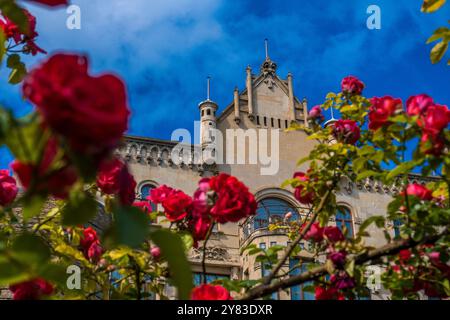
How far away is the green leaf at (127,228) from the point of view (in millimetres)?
1679

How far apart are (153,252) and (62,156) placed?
261cm

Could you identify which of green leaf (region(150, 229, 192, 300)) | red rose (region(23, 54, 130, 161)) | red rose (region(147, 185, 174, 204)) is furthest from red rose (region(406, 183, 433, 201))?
red rose (region(23, 54, 130, 161))

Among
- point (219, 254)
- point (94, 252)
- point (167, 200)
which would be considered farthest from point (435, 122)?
point (219, 254)

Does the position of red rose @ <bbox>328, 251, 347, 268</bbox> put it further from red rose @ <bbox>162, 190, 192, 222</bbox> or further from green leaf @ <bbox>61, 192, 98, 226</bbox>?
green leaf @ <bbox>61, 192, 98, 226</bbox>

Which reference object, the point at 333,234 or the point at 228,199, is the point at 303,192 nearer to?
the point at 333,234

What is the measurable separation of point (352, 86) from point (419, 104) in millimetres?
1680

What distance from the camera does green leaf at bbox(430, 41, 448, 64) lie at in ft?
14.9

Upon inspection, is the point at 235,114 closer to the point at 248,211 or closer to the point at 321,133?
the point at 321,133

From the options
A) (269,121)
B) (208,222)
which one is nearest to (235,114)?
(269,121)

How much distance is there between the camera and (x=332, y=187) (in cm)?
500

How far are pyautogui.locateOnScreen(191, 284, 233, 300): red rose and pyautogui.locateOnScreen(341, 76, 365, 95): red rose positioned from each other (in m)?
3.18

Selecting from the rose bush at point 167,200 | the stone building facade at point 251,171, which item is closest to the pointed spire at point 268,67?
the stone building facade at point 251,171
